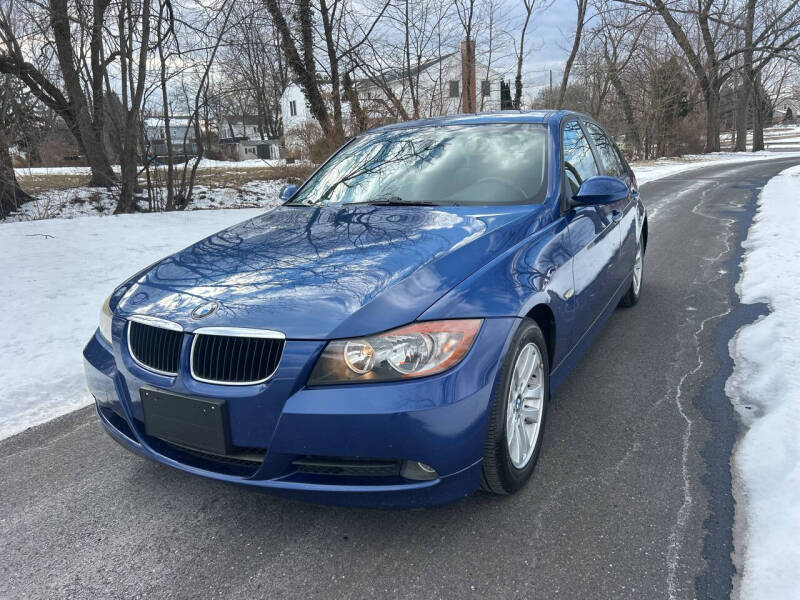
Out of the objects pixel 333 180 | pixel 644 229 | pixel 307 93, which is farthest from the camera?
pixel 307 93

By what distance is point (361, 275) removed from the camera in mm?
2352

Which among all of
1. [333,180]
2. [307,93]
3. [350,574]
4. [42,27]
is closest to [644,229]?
[333,180]

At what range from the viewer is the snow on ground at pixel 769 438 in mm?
2029

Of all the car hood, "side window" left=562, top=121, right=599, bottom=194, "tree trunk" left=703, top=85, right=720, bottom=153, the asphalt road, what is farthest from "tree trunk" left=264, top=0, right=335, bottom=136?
"tree trunk" left=703, top=85, right=720, bottom=153

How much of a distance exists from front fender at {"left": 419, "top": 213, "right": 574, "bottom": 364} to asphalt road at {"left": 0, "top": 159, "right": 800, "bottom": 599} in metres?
0.64

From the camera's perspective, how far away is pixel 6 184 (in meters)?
10.2

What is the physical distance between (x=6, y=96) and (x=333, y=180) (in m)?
7.83

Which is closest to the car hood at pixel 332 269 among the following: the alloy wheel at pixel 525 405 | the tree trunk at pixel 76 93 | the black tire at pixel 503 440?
the black tire at pixel 503 440

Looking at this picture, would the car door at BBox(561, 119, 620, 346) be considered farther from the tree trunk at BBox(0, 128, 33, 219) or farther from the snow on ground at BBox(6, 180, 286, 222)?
the snow on ground at BBox(6, 180, 286, 222)

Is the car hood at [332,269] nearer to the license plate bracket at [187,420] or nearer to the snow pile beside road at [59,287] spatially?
the license plate bracket at [187,420]

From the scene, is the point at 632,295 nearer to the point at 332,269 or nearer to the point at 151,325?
the point at 332,269

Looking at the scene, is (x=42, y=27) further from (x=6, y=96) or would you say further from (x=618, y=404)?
(x=618, y=404)

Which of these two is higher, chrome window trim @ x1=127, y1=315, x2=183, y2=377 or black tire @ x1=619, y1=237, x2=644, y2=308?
chrome window trim @ x1=127, y1=315, x2=183, y2=377

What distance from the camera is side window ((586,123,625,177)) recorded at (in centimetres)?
451
